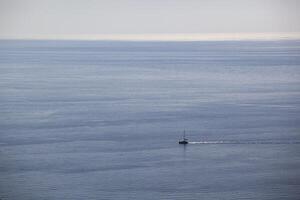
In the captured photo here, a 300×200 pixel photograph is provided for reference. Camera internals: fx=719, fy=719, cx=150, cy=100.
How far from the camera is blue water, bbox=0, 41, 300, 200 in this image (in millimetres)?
27812

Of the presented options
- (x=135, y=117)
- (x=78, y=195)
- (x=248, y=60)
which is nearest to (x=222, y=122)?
(x=135, y=117)

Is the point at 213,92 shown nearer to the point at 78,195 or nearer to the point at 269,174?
the point at 269,174

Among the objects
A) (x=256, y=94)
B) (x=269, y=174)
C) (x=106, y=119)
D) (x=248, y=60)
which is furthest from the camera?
(x=248, y=60)

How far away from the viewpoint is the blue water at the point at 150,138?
1095 inches

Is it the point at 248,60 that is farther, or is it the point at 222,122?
the point at 248,60

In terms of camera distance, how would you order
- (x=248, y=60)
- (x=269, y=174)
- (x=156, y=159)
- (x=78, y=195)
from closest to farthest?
(x=78, y=195)
(x=269, y=174)
(x=156, y=159)
(x=248, y=60)

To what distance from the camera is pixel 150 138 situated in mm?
35594

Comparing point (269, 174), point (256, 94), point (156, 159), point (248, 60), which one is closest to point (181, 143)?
point (156, 159)

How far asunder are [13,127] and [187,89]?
1914 cm

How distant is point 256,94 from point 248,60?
36530 mm

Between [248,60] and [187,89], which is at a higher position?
[248,60]

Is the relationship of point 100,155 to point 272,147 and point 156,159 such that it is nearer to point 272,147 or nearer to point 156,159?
point 156,159

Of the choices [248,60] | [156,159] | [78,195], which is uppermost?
Answer: [248,60]

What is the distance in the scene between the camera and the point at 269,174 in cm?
2936
